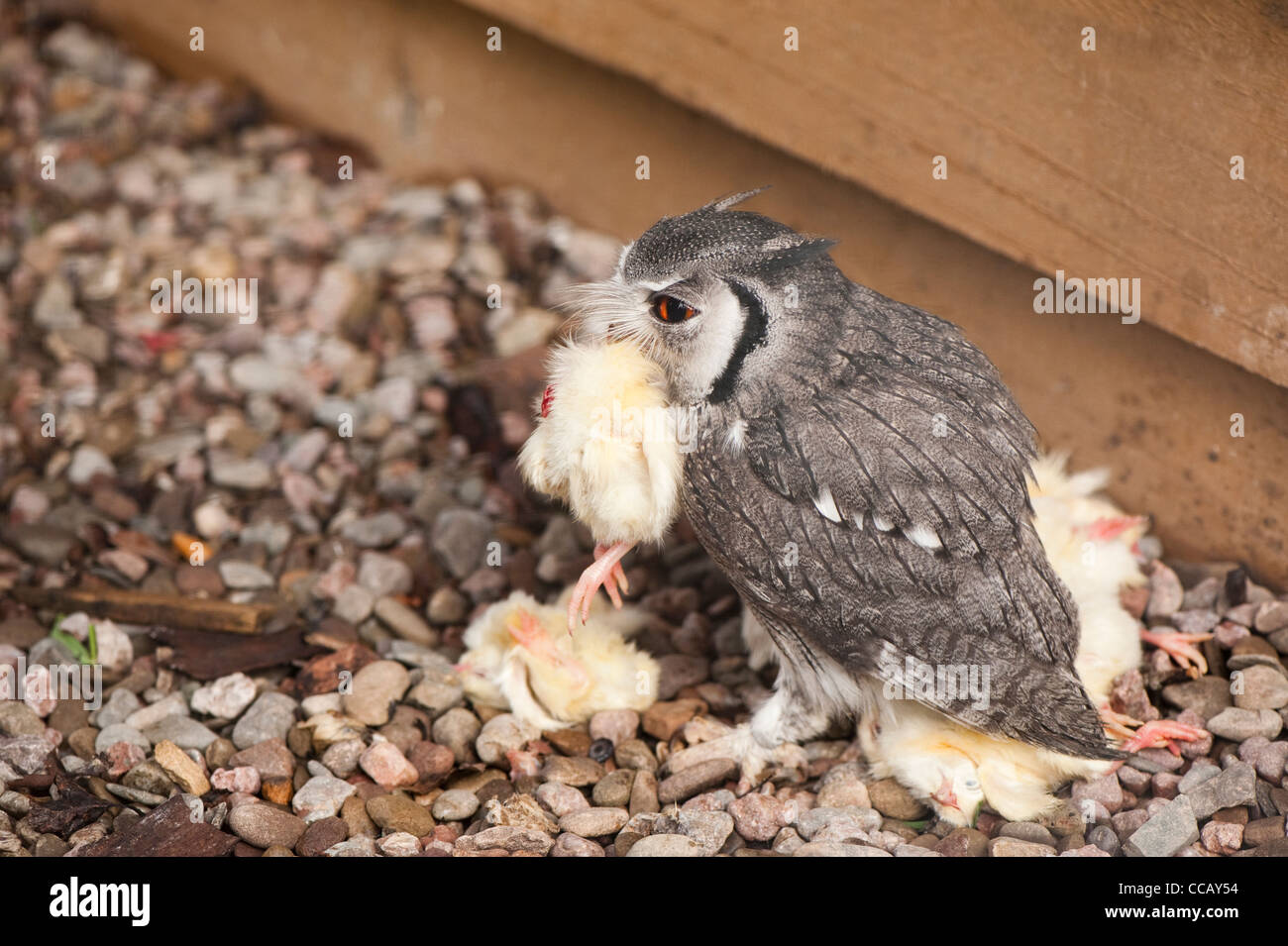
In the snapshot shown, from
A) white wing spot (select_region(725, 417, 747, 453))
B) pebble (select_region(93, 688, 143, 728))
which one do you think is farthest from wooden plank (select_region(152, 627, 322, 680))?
white wing spot (select_region(725, 417, 747, 453))

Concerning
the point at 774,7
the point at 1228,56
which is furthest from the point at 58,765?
the point at 1228,56

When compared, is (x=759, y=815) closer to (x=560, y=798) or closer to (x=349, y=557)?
(x=560, y=798)

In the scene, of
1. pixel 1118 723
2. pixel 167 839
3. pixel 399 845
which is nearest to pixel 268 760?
pixel 167 839

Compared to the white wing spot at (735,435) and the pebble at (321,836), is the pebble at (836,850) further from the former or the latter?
the pebble at (321,836)

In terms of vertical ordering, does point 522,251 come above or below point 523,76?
below

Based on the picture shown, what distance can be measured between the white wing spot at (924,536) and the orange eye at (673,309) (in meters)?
0.70

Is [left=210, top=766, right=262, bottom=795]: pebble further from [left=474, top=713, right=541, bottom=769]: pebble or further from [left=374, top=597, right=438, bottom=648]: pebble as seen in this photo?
[left=374, top=597, right=438, bottom=648]: pebble

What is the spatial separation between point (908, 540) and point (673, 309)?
75cm

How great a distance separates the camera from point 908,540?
2.84 metres

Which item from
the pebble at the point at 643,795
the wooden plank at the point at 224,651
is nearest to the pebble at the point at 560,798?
the pebble at the point at 643,795

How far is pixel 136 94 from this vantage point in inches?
217
